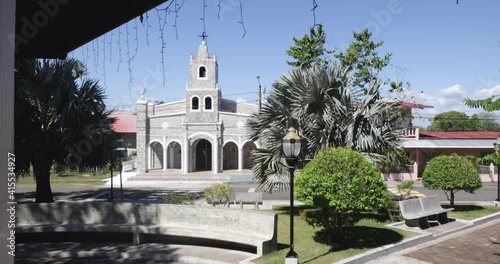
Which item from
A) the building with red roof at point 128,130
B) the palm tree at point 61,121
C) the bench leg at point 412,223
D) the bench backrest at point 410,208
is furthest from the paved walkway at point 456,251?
the building with red roof at point 128,130

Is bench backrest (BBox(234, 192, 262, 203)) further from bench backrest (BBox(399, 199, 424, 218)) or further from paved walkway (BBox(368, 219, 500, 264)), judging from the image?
paved walkway (BBox(368, 219, 500, 264))

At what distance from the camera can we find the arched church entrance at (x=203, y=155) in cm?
3797

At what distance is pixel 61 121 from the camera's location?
15.1m

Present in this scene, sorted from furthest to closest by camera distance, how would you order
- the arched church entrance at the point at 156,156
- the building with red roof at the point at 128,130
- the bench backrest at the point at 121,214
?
the building with red roof at the point at 128,130 → the arched church entrance at the point at 156,156 → the bench backrest at the point at 121,214

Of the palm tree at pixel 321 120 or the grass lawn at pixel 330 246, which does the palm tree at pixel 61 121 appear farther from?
the grass lawn at pixel 330 246

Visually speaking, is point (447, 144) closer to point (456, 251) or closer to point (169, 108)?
point (456, 251)

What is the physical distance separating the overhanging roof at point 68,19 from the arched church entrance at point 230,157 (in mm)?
34826

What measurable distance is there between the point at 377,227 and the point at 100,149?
10895 millimetres

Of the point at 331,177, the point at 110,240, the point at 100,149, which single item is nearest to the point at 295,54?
the point at 100,149

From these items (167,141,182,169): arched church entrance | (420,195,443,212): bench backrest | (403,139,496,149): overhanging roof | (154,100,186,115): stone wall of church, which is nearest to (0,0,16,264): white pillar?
(420,195,443,212): bench backrest

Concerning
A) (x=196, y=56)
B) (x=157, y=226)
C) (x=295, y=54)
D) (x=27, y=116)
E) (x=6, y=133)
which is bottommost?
A: (x=157, y=226)

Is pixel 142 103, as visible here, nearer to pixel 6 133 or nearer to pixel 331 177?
pixel 331 177

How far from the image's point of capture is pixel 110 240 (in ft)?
34.2

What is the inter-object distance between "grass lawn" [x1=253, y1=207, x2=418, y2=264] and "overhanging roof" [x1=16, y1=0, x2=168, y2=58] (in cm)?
592
